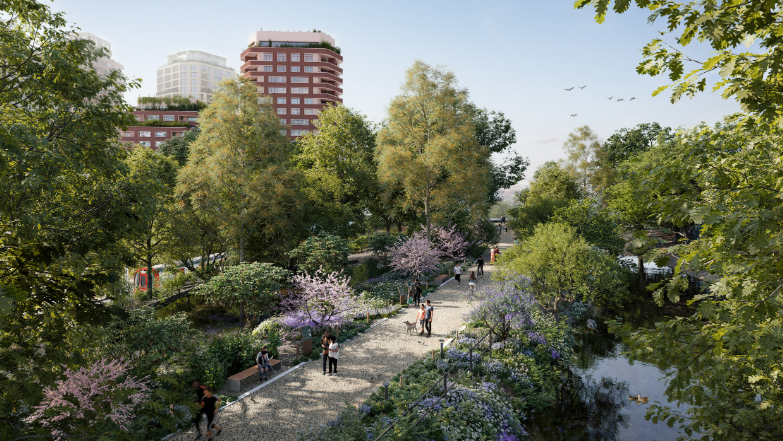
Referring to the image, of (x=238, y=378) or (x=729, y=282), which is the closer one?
(x=729, y=282)

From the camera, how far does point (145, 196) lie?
9.69 m

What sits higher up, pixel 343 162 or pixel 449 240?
pixel 343 162

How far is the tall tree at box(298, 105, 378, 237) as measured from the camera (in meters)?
34.1

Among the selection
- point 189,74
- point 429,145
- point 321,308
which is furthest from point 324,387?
point 189,74

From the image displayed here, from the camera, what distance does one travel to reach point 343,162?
1529 inches

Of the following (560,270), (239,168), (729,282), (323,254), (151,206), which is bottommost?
(560,270)

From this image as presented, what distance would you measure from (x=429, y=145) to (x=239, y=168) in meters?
12.7

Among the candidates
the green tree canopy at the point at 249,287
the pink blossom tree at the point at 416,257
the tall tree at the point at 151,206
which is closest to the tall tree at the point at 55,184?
the tall tree at the point at 151,206

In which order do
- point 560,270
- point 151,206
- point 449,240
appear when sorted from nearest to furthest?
1. point 151,206
2. point 560,270
3. point 449,240

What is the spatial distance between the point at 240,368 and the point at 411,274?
16.7m

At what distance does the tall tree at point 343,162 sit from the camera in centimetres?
3412

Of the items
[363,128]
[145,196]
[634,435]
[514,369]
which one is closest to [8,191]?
[145,196]

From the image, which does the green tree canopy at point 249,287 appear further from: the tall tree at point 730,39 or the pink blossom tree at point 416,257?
the tall tree at point 730,39

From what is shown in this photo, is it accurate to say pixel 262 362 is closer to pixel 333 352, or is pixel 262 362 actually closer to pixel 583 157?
pixel 333 352
